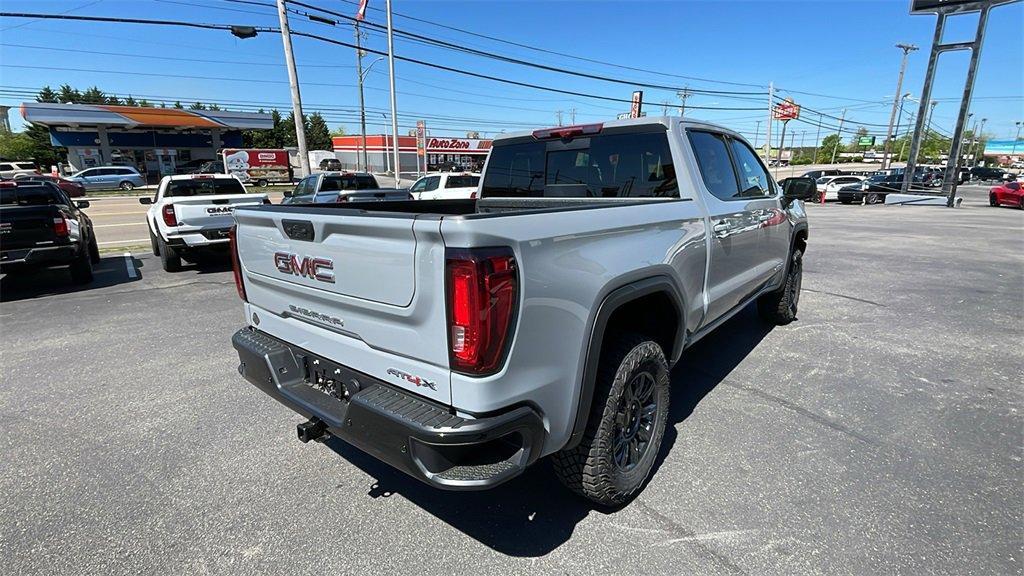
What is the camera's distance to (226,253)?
9.48m

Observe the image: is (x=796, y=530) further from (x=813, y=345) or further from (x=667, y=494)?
(x=813, y=345)

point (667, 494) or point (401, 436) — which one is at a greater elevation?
point (401, 436)

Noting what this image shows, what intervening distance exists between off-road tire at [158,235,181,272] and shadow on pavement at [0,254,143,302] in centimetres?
42

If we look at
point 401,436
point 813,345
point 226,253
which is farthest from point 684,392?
point 226,253

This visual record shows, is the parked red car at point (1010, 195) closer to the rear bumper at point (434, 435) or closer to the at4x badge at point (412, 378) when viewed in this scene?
the rear bumper at point (434, 435)

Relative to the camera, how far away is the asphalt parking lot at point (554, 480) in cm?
228

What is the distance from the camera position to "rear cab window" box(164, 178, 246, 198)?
935cm

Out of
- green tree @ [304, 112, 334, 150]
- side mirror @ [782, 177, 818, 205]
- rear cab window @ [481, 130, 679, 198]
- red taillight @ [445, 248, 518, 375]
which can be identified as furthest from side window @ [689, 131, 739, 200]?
green tree @ [304, 112, 334, 150]

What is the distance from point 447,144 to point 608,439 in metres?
62.5

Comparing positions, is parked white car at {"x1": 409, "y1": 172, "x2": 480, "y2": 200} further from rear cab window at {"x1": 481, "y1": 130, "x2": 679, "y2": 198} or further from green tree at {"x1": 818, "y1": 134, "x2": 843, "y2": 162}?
green tree at {"x1": 818, "y1": 134, "x2": 843, "y2": 162}

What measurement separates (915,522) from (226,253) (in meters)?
10.2

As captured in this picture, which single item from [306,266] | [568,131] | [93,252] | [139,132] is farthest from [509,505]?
[139,132]

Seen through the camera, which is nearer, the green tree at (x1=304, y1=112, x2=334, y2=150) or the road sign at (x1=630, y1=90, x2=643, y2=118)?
the road sign at (x1=630, y1=90, x2=643, y2=118)

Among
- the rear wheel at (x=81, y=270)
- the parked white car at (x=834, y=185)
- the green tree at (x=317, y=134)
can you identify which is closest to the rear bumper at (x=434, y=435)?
the rear wheel at (x=81, y=270)
